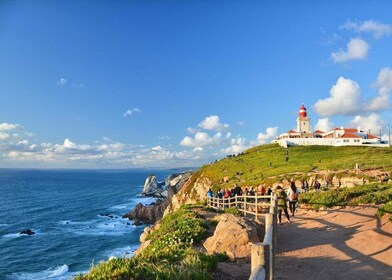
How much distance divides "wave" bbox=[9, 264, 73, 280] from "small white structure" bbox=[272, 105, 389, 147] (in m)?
→ 72.7

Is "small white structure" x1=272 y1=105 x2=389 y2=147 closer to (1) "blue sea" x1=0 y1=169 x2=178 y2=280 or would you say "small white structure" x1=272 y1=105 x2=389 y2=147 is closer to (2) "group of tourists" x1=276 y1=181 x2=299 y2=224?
(1) "blue sea" x1=0 y1=169 x2=178 y2=280

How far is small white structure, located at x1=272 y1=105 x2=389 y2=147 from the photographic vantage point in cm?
8681

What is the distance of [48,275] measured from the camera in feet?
105

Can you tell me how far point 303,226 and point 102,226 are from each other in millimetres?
45469

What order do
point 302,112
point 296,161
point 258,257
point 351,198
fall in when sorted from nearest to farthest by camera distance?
point 258,257 → point 351,198 → point 296,161 → point 302,112

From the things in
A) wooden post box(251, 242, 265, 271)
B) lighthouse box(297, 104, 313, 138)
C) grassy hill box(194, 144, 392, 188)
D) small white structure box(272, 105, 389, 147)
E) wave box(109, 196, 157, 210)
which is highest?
lighthouse box(297, 104, 313, 138)

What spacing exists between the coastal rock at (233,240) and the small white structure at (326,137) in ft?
272

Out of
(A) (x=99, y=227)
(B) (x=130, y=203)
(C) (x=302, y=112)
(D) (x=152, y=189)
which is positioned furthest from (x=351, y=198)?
(D) (x=152, y=189)

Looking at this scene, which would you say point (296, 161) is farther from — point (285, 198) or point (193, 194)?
point (285, 198)

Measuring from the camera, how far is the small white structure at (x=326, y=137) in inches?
3418

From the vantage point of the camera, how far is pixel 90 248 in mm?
41688

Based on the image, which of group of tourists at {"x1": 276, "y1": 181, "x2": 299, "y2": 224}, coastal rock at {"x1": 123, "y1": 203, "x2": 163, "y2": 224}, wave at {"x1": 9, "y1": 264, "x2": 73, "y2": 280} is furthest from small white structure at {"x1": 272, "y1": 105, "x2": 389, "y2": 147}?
group of tourists at {"x1": 276, "y1": 181, "x2": 299, "y2": 224}

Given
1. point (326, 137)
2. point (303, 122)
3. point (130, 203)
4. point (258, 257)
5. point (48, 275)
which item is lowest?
point (48, 275)

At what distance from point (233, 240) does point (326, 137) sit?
9423 cm
